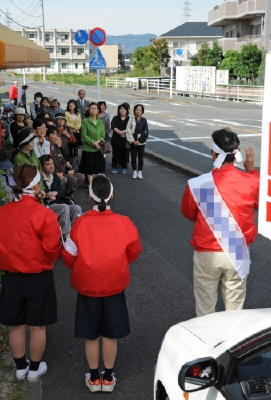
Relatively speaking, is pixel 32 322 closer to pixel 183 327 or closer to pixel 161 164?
pixel 183 327

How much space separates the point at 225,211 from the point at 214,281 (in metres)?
0.63

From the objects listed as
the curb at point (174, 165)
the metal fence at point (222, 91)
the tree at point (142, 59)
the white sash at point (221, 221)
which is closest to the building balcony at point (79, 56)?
the tree at point (142, 59)

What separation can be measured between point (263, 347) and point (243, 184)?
5.73ft

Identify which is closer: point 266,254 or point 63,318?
point 63,318

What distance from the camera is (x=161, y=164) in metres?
14.4

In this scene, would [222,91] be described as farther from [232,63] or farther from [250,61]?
[232,63]

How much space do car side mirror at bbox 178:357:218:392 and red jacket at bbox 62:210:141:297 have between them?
1433 mm

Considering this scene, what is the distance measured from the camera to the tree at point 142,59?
78.2 meters

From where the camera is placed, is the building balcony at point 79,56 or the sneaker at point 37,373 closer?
the sneaker at point 37,373

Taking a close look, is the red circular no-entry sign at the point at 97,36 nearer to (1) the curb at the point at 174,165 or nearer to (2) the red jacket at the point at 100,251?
(1) the curb at the point at 174,165

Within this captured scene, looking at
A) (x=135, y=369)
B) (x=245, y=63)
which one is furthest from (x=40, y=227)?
(x=245, y=63)

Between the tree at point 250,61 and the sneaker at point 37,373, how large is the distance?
4427 centimetres

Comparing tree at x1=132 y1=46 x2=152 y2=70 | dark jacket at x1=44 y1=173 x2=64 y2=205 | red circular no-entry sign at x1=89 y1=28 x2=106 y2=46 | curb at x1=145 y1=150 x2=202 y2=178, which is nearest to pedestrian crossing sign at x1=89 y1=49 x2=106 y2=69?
red circular no-entry sign at x1=89 y1=28 x2=106 y2=46

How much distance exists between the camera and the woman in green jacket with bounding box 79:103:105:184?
10562mm
